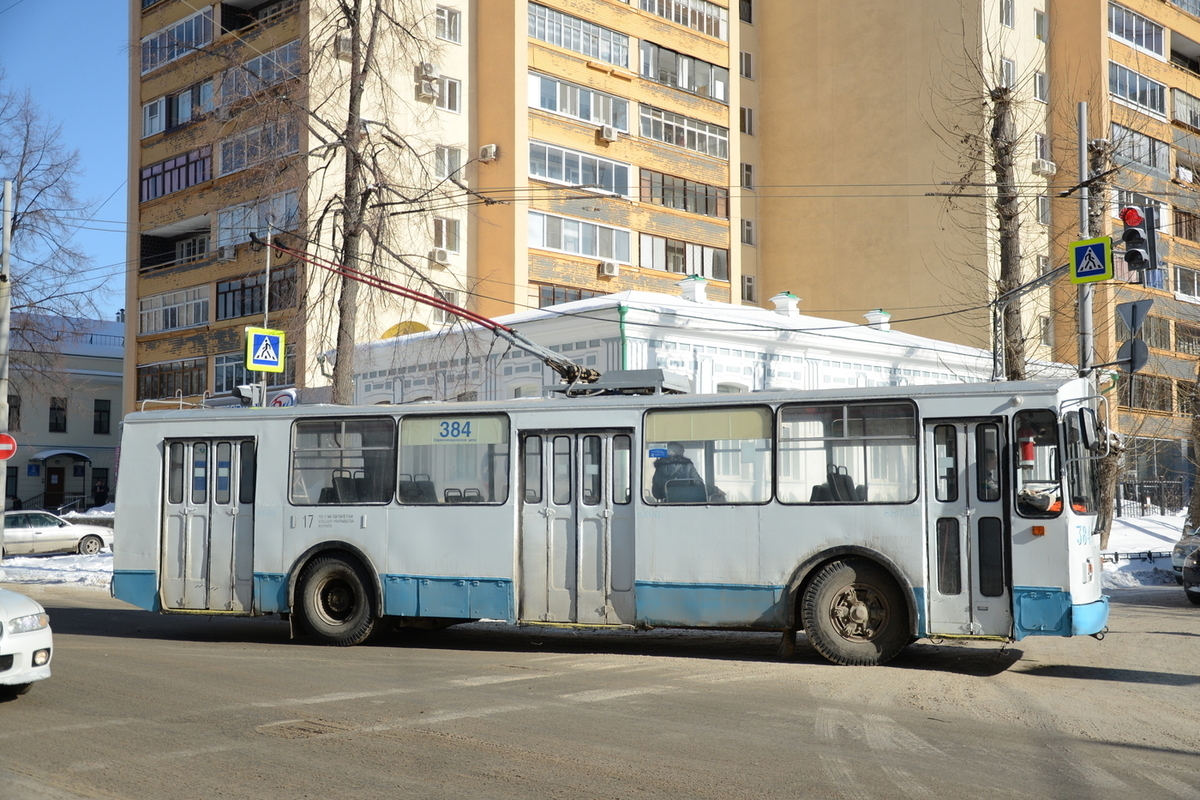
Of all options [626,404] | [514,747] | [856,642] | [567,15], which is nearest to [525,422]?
[626,404]

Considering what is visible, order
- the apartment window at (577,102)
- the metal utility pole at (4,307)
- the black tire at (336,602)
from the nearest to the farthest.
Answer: the black tire at (336,602), the metal utility pole at (4,307), the apartment window at (577,102)

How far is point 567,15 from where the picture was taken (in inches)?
1774

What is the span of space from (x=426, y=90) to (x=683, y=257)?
41.4ft

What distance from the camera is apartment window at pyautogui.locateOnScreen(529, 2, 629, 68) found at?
145ft

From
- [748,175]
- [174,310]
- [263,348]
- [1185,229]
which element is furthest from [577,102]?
[1185,229]

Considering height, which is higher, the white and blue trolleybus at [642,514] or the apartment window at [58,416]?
the apartment window at [58,416]

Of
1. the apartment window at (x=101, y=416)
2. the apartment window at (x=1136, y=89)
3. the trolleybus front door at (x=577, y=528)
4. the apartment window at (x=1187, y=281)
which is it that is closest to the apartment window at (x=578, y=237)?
the apartment window at (x=1136, y=89)

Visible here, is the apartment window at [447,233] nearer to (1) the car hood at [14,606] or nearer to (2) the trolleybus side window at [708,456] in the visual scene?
(2) the trolleybus side window at [708,456]

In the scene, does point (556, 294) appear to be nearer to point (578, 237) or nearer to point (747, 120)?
point (578, 237)

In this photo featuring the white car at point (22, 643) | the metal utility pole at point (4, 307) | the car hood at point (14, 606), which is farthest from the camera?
the metal utility pole at point (4, 307)

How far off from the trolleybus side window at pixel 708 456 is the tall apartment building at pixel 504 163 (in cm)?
2627

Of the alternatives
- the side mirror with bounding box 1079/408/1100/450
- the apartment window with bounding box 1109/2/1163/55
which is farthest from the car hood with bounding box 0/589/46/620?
the apartment window with bounding box 1109/2/1163/55

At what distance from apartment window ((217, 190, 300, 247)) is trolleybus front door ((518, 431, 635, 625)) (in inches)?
321

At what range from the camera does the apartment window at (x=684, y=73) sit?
157 feet
